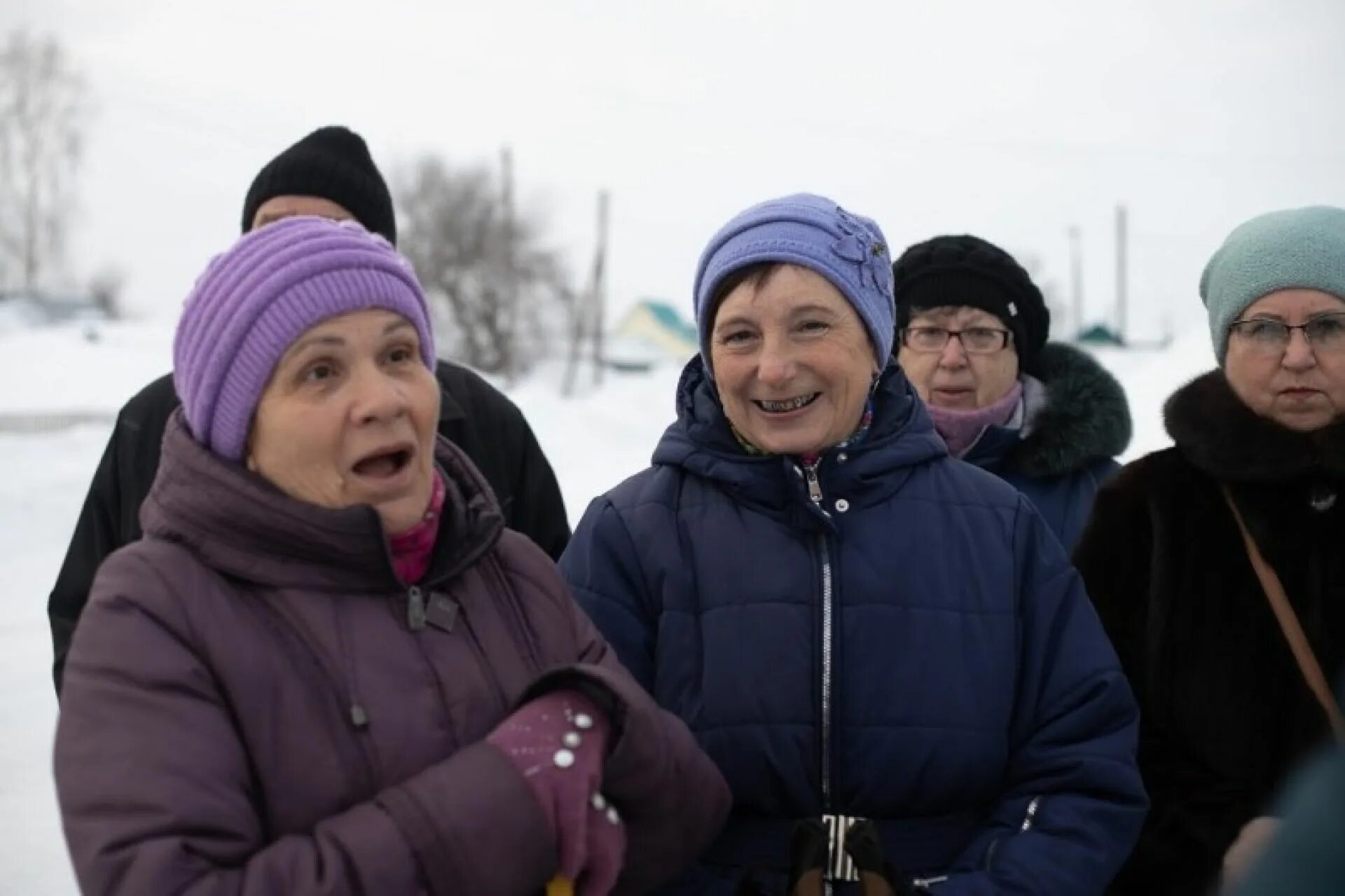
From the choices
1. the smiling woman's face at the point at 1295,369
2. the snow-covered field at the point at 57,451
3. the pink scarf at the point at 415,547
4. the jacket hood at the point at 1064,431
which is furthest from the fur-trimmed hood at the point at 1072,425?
the snow-covered field at the point at 57,451

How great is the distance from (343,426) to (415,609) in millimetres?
276

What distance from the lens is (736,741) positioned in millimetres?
2271

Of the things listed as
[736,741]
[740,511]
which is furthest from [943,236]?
[736,741]

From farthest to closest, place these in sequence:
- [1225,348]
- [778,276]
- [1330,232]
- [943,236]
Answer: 1. [943,236]
2. [1225,348]
3. [1330,232]
4. [778,276]

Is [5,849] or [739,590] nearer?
[739,590]

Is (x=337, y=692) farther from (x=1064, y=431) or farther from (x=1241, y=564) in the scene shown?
(x=1064, y=431)

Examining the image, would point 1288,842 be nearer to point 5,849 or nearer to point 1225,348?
point 1225,348

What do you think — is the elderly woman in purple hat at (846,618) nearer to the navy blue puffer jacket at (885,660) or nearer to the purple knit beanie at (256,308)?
the navy blue puffer jacket at (885,660)

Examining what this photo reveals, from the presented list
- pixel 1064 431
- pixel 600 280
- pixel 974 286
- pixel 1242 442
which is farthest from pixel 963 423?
pixel 600 280

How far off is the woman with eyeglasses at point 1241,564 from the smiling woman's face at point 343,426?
5.15 ft

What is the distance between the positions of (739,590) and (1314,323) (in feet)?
4.38

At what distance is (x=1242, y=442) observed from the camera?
9.02 ft

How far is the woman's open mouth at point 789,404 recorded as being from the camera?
2.42m

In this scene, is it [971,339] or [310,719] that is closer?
[310,719]
